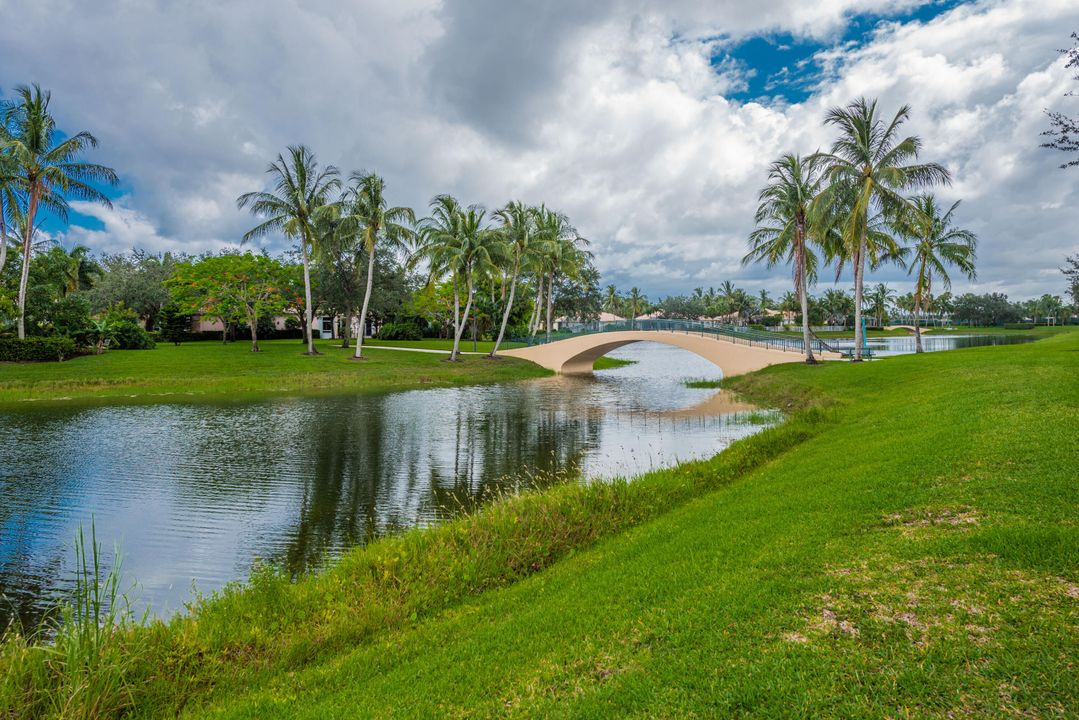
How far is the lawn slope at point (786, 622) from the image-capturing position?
12.6 ft

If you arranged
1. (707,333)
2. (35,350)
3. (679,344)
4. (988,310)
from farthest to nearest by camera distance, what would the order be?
(988,310)
(679,344)
(707,333)
(35,350)

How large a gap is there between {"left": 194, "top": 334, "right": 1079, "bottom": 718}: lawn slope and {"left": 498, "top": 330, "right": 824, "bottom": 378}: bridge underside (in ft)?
90.5

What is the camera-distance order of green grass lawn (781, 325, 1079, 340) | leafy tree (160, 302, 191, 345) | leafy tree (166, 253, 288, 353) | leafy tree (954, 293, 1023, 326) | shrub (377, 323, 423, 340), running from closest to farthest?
leafy tree (166, 253, 288, 353) < leafy tree (160, 302, 191, 345) < shrub (377, 323, 423, 340) < green grass lawn (781, 325, 1079, 340) < leafy tree (954, 293, 1023, 326)

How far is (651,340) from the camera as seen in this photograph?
4681 cm

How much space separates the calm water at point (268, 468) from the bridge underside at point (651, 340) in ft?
30.2

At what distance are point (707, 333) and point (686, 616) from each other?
3768cm

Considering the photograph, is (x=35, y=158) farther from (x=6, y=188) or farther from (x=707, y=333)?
(x=707, y=333)

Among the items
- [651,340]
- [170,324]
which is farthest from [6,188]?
[651,340]

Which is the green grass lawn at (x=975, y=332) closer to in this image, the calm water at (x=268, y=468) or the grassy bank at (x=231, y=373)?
the grassy bank at (x=231, y=373)

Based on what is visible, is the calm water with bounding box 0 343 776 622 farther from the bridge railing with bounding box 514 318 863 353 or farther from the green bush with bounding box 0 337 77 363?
the green bush with bounding box 0 337 77 363

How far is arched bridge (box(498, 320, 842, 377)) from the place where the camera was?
35.8 metres

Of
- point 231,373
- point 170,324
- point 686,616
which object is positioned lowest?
point 686,616

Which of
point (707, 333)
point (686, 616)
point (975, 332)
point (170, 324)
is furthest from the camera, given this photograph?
point (975, 332)

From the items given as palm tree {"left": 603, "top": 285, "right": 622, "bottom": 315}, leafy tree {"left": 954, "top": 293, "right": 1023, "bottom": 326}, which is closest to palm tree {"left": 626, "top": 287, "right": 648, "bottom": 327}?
palm tree {"left": 603, "top": 285, "right": 622, "bottom": 315}
